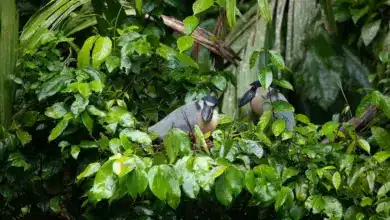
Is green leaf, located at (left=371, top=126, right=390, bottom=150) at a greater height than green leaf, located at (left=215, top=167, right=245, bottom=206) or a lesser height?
lesser

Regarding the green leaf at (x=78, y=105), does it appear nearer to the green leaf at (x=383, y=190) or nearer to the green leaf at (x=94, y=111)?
the green leaf at (x=94, y=111)

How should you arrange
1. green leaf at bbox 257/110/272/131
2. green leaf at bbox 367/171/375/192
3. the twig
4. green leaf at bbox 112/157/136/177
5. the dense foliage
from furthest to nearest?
the twig < green leaf at bbox 257/110/272/131 < green leaf at bbox 367/171/375/192 < the dense foliage < green leaf at bbox 112/157/136/177

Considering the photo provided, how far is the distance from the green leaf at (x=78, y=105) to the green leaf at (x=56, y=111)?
0.16 feet

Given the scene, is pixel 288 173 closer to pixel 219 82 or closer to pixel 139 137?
pixel 139 137

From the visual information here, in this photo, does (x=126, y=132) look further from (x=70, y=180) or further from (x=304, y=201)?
(x=304, y=201)

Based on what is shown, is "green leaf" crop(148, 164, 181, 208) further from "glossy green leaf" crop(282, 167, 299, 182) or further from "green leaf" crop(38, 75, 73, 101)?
"green leaf" crop(38, 75, 73, 101)

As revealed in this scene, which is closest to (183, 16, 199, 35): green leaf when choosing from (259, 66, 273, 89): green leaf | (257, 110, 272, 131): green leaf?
(259, 66, 273, 89): green leaf

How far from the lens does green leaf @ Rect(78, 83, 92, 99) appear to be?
73.8 inches

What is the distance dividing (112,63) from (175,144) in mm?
586

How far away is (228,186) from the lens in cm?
164

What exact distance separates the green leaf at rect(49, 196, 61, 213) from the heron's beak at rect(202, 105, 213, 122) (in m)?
0.73

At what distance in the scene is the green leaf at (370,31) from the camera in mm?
3383

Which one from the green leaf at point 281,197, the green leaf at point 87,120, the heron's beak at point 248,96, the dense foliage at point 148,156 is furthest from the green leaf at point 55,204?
the heron's beak at point 248,96

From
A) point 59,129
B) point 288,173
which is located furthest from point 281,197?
point 59,129
